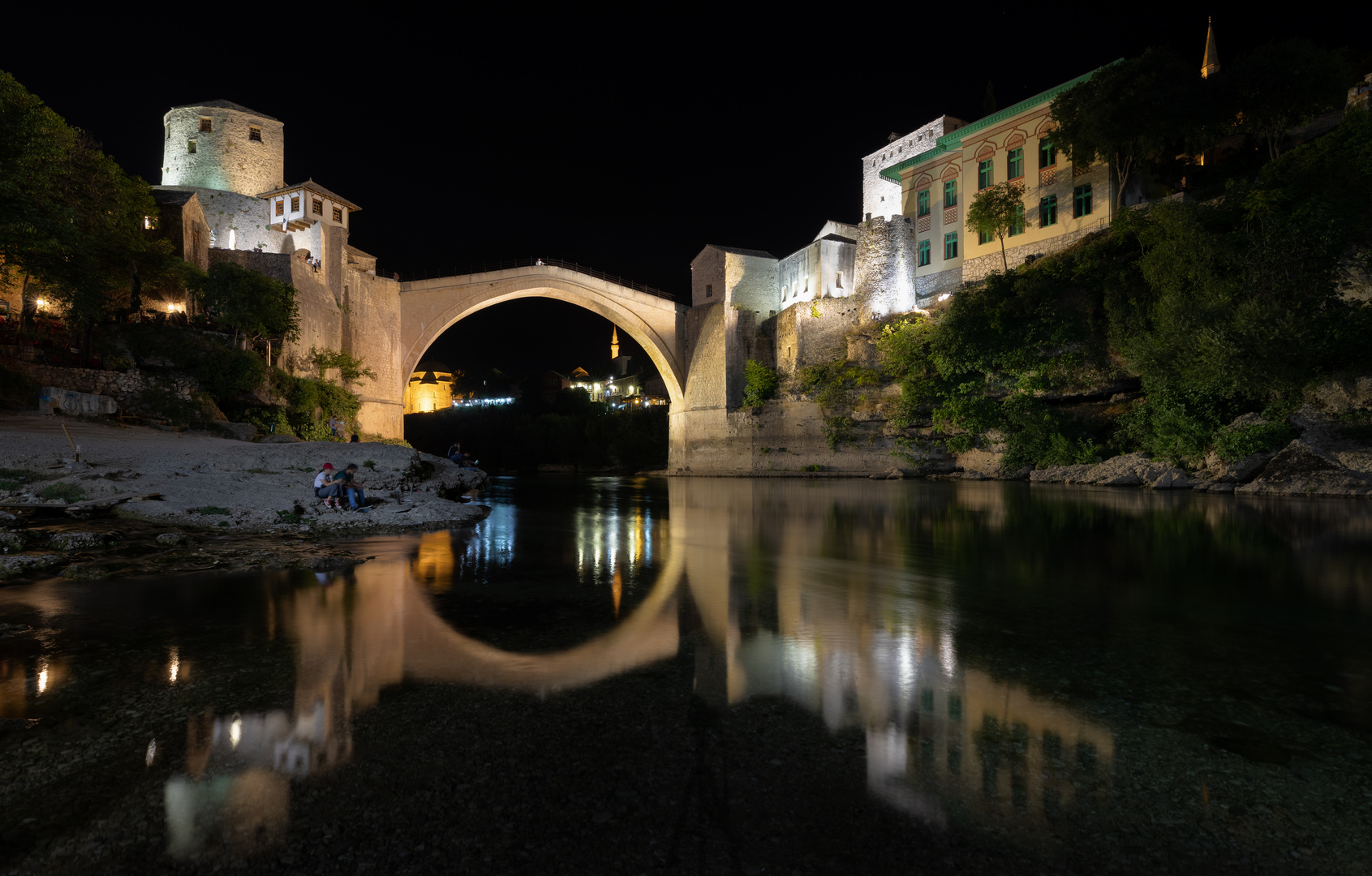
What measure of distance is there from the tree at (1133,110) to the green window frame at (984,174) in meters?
4.70

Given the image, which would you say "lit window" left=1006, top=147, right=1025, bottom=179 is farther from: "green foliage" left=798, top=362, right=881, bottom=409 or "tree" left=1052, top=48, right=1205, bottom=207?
"green foliage" left=798, top=362, right=881, bottom=409

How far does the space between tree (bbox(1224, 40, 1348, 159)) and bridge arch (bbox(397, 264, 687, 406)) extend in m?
24.9

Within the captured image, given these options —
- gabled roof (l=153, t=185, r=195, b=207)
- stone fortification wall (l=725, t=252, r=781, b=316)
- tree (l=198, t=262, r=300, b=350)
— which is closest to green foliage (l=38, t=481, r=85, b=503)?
tree (l=198, t=262, r=300, b=350)

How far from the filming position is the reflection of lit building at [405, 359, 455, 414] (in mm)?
66125

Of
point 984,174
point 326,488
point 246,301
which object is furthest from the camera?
point 984,174

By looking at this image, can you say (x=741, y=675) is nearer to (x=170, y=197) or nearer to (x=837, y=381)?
(x=837, y=381)

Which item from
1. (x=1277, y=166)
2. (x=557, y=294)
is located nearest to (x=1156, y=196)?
(x=1277, y=166)

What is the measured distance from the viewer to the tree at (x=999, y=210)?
25.8 meters

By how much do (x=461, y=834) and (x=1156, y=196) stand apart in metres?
30.9

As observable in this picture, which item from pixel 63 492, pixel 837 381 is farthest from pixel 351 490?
pixel 837 381

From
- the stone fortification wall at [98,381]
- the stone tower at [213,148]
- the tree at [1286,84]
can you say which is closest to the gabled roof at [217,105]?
the stone tower at [213,148]

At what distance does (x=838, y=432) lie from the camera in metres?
28.2

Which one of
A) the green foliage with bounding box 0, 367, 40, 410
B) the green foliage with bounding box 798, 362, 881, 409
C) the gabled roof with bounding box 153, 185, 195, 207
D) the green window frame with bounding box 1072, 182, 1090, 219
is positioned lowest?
Answer: the green foliage with bounding box 0, 367, 40, 410

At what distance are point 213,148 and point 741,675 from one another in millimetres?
41851
